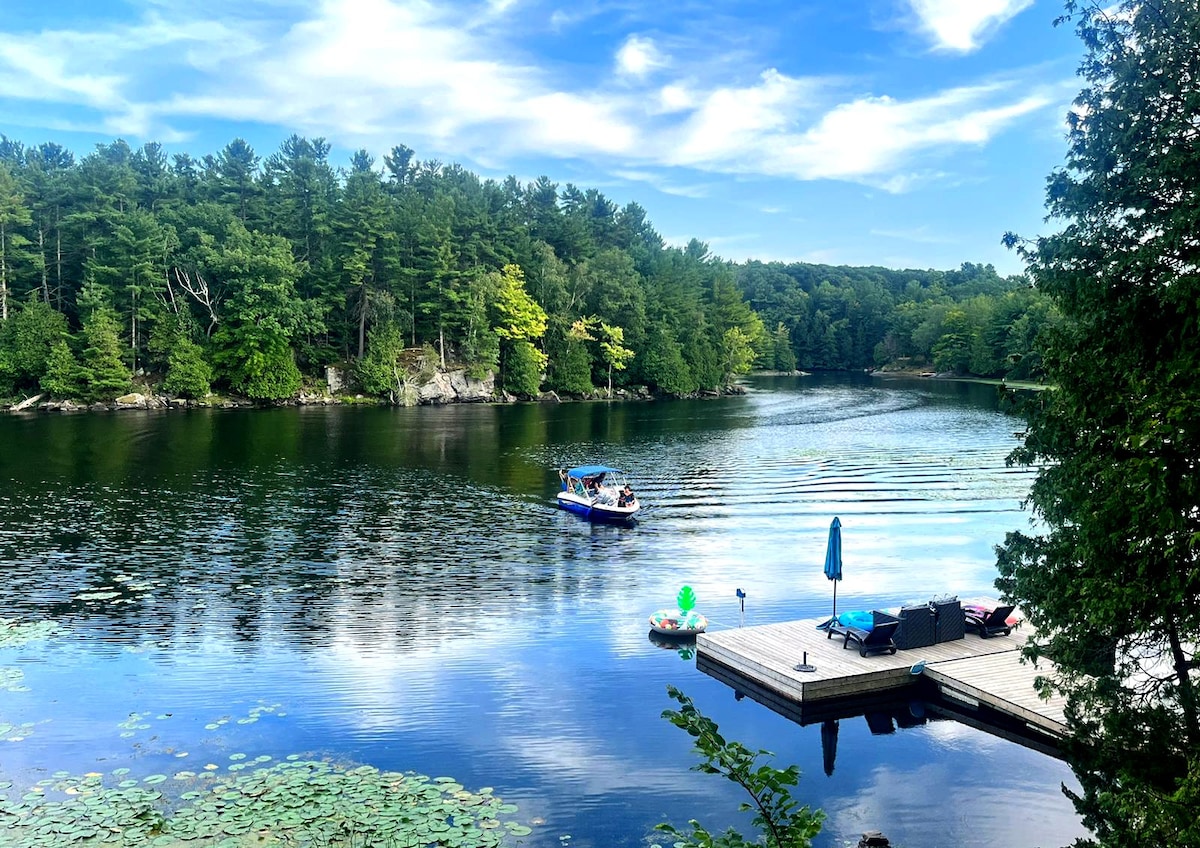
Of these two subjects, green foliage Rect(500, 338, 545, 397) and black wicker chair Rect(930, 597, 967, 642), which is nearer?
black wicker chair Rect(930, 597, 967, 642)

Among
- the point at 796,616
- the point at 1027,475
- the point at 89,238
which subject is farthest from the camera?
the point at 89,238

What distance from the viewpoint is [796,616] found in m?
22.2

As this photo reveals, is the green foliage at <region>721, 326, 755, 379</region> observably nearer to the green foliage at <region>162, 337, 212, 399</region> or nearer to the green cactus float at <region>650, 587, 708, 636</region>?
the green foliage at <region>162, 337, 212, 399</region>

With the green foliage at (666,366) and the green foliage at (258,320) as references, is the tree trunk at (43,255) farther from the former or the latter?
the green foliage at (666,366)

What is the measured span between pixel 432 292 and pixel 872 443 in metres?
49.4

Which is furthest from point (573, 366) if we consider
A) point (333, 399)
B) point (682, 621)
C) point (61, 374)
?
point (682, 621)

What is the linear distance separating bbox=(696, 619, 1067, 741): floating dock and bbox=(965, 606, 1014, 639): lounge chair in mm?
178

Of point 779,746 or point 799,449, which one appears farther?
point 799,449

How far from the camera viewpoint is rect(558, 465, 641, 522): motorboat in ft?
111

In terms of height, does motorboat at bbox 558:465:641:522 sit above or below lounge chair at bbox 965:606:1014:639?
above

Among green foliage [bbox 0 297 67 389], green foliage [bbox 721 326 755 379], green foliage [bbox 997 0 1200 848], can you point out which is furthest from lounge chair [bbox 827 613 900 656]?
green foliage [bbox 721 326 755 379]

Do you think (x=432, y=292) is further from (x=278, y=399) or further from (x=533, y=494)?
(x=533, y=494)

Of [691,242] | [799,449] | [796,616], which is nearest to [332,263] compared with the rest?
[799,449]

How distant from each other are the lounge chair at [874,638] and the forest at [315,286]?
161ft
